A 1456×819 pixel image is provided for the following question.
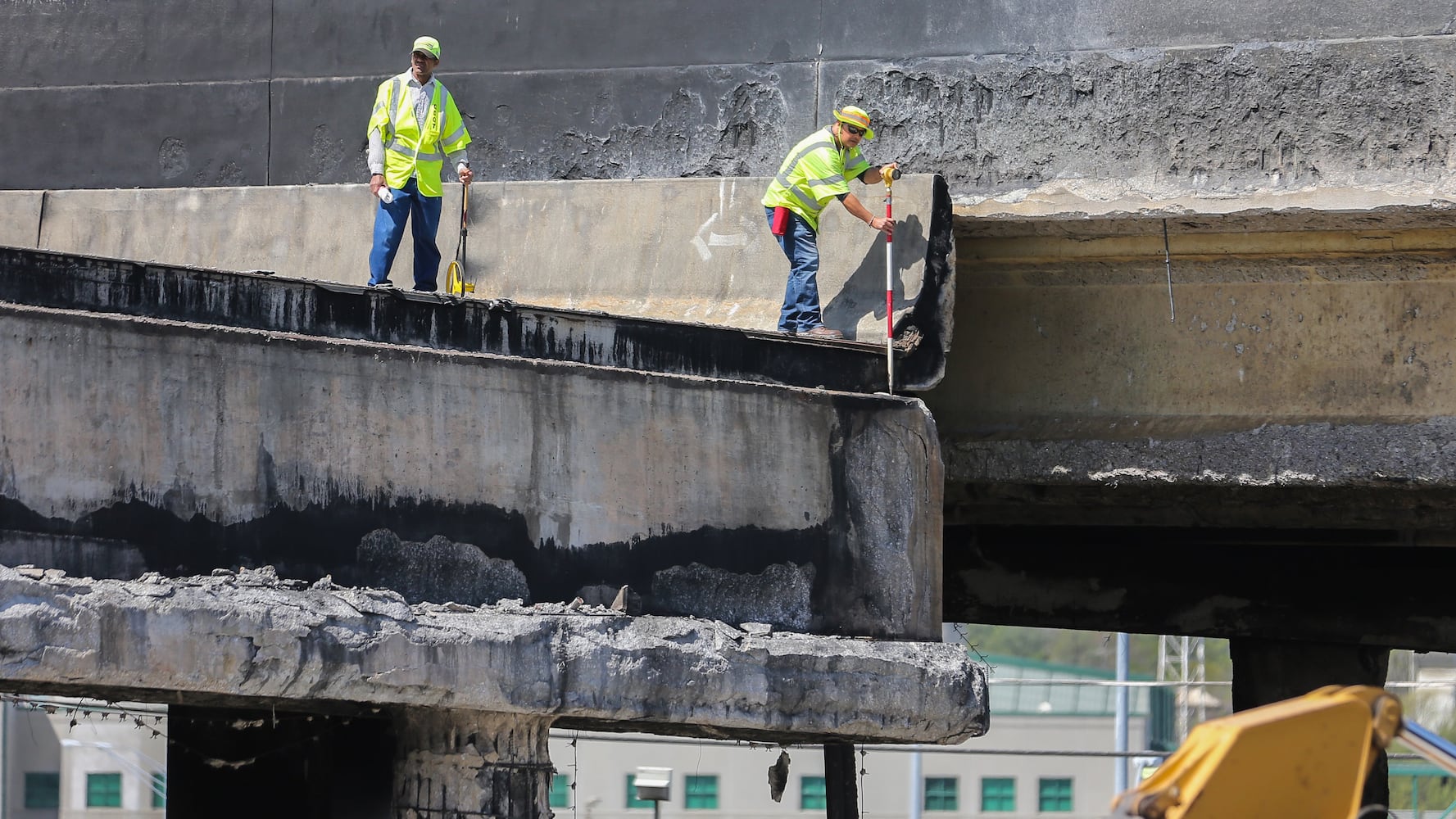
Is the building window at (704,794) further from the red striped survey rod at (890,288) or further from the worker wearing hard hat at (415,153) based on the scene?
the red striped survey rod at (890,288)

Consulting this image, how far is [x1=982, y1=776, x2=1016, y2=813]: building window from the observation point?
143 feet

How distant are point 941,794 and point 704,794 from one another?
21.3ft

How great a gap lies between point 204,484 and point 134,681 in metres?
0.75

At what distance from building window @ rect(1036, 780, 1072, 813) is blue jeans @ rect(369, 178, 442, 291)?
37590mm

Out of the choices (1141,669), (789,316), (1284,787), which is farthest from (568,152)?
(1141,669)

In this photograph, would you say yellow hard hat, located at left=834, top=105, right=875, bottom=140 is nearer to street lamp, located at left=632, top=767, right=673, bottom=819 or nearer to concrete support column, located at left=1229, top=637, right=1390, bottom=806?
concrete support column, located at left=1229, top=637, right=1390, bottom=806

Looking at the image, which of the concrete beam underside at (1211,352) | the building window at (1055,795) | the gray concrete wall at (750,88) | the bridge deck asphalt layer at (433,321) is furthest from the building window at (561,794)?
the bridge deck asphalt layer at (433,321)

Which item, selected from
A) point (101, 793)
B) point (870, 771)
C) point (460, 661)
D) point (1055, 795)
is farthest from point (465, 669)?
point (1055, 795)

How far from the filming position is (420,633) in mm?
6184

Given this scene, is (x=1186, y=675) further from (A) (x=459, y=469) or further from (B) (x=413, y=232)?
(A) (x=459, y=469)

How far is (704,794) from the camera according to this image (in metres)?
40.6

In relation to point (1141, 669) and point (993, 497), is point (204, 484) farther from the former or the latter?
point (1141, 669)

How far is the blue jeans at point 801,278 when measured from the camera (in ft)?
28.0

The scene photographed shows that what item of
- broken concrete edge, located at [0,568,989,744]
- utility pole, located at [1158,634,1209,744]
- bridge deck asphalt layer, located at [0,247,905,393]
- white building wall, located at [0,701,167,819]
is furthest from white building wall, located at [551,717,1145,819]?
broken concrete edge, located at [0,568,989,744]
